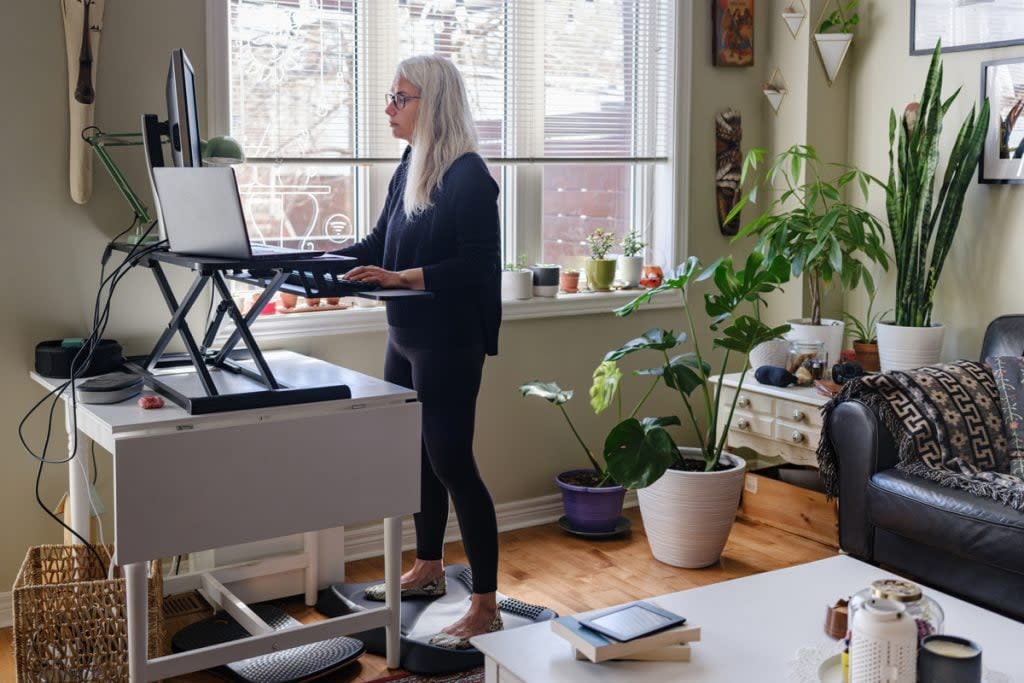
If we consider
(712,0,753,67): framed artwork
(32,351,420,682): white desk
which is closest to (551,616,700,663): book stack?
(32,351,420,682): white desk

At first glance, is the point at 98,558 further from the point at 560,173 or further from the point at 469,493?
the point at 560,173

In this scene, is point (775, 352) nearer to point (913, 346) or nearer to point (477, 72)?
point (913, 346)

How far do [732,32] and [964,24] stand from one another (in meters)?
0.81

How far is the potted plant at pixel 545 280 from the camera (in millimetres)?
3855

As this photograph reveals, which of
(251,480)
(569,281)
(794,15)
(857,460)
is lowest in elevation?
(857,460)

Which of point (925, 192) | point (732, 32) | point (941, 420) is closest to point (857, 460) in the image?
point (941, 420)

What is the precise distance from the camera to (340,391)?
254 centimetres

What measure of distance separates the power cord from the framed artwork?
7.27 feet

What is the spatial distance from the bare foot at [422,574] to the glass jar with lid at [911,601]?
1494mm

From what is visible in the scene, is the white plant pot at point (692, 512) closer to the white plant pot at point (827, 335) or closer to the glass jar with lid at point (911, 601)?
the white plant pot at point (827, 335)

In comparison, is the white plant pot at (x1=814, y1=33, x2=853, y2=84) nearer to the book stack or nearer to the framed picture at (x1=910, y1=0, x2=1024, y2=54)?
the framed picture at (x1=910, y1=0, x2=1024, y2=54)

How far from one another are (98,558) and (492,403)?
1445mm

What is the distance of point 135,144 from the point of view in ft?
9.43

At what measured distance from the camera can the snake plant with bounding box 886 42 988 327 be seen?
3.66 meters
